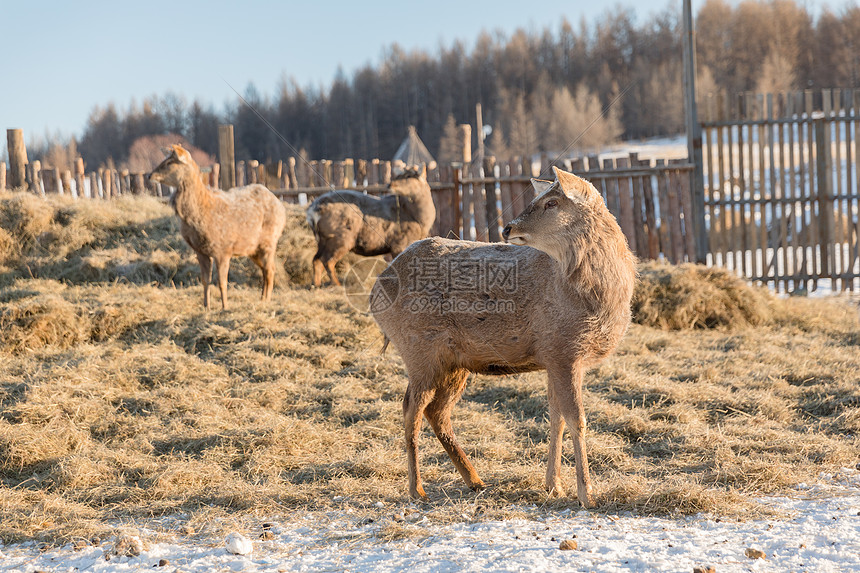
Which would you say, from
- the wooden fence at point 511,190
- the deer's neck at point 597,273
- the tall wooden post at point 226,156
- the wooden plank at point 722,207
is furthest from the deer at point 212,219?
the wooden plank at point 722,207

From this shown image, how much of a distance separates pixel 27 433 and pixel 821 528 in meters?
5.05

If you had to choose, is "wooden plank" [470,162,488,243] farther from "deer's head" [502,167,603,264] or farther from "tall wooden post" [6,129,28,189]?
"deer's head" [502,167,603,264]

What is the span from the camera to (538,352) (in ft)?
13.1

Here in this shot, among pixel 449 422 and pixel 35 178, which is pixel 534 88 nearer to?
pixel 35 178

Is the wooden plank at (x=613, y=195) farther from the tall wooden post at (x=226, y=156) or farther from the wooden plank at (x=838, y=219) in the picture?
the tall wooden post at (x=226, y=156)

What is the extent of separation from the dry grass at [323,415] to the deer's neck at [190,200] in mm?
1105

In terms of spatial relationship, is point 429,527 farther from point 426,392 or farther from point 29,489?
point 29,489

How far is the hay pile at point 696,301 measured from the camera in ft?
28.4

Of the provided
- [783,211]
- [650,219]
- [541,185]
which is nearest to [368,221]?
[650,219]

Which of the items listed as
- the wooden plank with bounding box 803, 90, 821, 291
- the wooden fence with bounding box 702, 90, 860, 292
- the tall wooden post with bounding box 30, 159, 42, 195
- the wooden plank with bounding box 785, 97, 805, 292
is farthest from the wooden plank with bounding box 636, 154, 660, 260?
the tall wooden post with bounding box 30, 159, 42, 195

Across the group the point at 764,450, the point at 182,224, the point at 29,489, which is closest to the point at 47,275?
the point at 182,224

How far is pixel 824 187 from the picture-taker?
466 inches

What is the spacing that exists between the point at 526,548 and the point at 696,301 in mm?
6307

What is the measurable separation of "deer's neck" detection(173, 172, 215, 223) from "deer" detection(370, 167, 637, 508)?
14.8 ft
